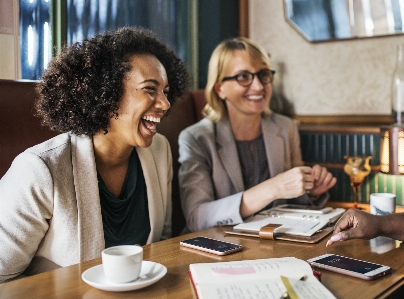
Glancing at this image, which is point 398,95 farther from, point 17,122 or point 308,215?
point 17,122

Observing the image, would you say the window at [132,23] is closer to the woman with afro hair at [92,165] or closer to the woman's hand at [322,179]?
the woman with afro hair at [92,165]

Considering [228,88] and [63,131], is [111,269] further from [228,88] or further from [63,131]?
[228,88]

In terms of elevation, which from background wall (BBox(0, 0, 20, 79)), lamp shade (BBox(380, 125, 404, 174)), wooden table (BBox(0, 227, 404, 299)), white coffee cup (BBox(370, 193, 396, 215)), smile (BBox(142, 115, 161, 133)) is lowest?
wooden table (BBox(0, 227, 404, 299))

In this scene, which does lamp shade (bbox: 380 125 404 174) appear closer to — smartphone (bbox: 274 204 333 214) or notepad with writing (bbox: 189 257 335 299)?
smartphone (bbox: 274 204 333 214)

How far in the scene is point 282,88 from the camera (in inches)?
134

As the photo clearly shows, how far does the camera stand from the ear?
7.95ft

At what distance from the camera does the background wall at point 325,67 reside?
10.0 ft

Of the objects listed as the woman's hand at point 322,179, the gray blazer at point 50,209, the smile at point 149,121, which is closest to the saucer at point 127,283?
the gray blazer at point 50,209

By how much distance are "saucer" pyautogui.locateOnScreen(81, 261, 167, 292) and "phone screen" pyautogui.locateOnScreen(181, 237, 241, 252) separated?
239 millimetres

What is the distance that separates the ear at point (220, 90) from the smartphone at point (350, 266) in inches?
49.9

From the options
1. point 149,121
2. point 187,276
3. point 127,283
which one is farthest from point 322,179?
point 127,283

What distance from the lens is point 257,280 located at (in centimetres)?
109

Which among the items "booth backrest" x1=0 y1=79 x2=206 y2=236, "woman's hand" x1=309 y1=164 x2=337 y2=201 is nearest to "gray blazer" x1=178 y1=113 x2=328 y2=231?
"woman's hand" x1=309 y1=164 x2=337 y2=201

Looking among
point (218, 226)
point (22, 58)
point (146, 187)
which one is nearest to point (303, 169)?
point (218, 226)
